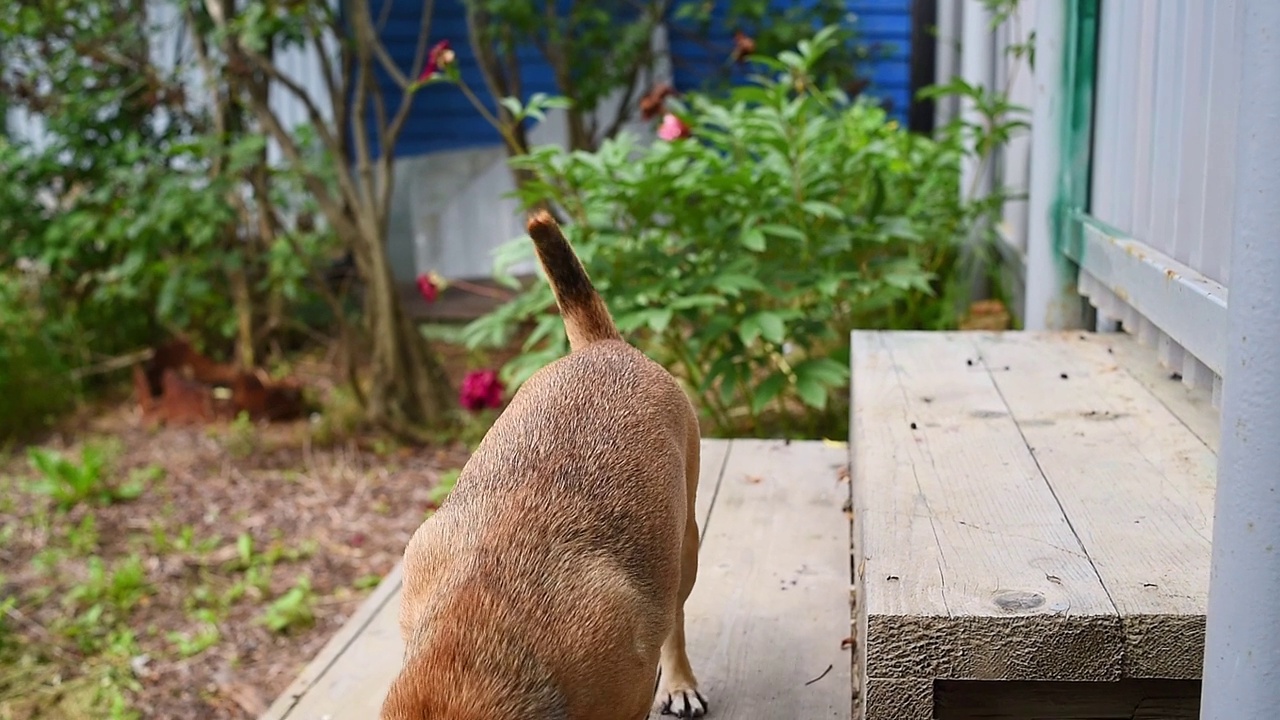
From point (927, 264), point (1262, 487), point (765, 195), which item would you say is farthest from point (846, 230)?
point (1262, 487)

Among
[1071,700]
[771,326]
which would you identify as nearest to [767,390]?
[771,326]

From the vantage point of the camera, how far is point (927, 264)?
5.18 m

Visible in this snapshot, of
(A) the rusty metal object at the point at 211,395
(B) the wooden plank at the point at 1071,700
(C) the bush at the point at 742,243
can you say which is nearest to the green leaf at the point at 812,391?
(C) the bush at the point at 742,243

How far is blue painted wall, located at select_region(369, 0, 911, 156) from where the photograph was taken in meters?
9.44

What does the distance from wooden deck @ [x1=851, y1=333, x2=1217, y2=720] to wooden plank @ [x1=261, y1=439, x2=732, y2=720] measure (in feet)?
3.15

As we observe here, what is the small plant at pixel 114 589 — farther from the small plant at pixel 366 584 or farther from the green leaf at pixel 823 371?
the green leaf at pixel 823 371

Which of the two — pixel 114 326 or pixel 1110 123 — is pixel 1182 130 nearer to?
pixel 1110 123

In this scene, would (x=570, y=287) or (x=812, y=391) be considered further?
(x=812, y=391)

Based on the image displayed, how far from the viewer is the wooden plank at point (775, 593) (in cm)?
240

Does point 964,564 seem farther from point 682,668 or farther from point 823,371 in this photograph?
point 823,371

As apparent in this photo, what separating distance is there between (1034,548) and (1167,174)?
3.82ft

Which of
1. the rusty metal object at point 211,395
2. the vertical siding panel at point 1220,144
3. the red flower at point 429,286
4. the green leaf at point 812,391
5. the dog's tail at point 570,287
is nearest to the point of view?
the vertical siding panel at point 1220,144

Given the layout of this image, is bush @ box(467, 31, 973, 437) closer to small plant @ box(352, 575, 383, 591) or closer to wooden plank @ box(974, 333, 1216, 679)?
wooden plank @ box(974, 333, 1216, 679)

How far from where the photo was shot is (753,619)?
8.85 feet
